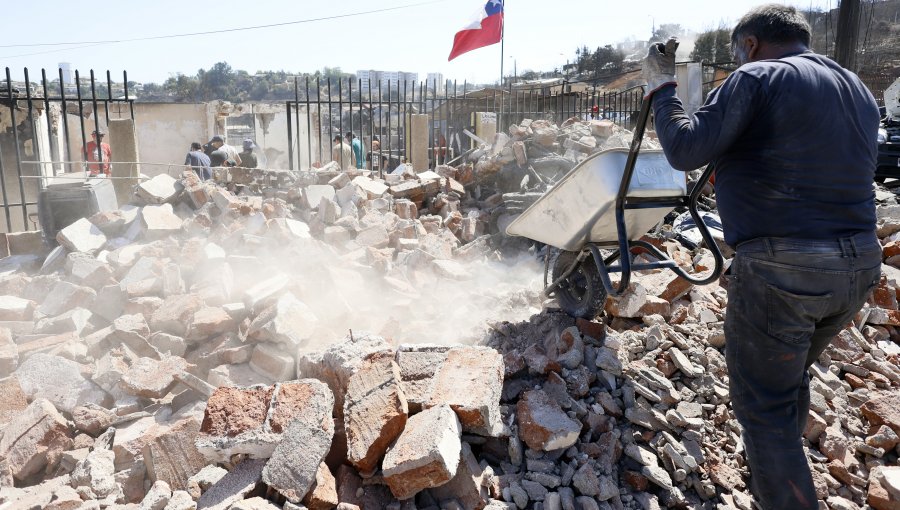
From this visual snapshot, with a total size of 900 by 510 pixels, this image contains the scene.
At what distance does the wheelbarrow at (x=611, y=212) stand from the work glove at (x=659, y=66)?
0.46 ft

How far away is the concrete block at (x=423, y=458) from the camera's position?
2.44 meters

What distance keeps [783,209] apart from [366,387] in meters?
1.95

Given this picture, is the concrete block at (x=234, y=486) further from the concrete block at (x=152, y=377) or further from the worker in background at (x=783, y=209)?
the worker in background at (x=783, y=209)

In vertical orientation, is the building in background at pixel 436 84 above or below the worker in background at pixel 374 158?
above

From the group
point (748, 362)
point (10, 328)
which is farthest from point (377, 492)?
point (10, 328)

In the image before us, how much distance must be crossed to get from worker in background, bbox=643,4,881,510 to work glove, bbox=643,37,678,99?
0.20m

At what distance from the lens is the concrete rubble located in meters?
2.64

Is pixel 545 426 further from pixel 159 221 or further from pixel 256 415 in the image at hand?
pixel 159 221

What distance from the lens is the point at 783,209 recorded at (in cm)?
233

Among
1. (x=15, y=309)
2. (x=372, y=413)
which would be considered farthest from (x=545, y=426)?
(x=15, y=309)

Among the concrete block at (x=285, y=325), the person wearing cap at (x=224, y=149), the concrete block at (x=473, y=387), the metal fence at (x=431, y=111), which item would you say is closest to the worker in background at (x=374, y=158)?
the metal fence at (x=431, y=111)

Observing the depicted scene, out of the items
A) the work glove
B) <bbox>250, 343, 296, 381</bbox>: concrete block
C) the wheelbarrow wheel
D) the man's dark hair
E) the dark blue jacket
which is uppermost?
the man's dark hair

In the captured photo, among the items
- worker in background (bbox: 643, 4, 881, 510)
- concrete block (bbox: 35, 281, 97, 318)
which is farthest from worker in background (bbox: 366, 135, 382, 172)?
worker in background (bbox: 643, 4, 881, 510)

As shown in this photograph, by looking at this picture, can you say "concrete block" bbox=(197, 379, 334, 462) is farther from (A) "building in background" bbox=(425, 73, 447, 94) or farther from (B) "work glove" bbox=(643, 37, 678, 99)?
(A) "building in background" bbox=(425, 73, 447, 94)
